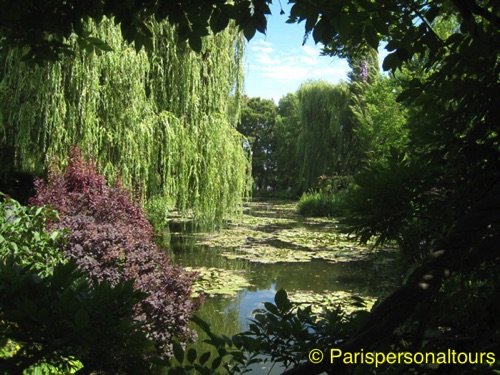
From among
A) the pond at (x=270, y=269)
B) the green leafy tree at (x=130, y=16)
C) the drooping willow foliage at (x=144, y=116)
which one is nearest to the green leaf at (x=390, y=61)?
the green leafy tree at (x=130, y=16)

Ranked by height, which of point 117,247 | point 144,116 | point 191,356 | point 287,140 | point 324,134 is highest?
point 287,140

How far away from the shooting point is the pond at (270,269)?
617 cm

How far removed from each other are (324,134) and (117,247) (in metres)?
18.9

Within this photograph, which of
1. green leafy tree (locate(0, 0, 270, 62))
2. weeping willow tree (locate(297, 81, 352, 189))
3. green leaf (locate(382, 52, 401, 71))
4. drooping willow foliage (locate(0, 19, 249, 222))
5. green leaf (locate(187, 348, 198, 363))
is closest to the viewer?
green leaf (locate(187, 348, 198, 363))

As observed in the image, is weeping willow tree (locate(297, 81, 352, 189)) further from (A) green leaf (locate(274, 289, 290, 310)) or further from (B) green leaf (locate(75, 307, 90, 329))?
(B) green leaf (locate(75, 307, 90, 329))

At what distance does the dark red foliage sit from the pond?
3.66 feet

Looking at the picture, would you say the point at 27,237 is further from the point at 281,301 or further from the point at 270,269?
the point at 270,269

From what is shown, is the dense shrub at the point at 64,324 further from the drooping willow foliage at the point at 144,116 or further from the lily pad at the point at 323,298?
the lily pad at the point at 323,298

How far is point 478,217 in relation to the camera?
0.86 metres

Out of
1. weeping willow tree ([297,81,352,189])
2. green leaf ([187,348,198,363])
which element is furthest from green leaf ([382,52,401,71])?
weeping willow tree ([297,81,352,189])

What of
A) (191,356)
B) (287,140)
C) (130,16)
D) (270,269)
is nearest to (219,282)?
(270,269)

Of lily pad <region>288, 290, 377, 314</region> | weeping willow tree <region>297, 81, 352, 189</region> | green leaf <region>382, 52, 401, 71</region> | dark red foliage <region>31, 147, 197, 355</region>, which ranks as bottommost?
lily pad <region>288, 290, 377, 314</region>

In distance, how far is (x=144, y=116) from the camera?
7.09 meters

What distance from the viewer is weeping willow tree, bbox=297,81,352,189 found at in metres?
22.0
